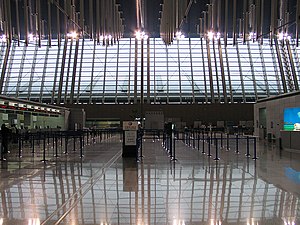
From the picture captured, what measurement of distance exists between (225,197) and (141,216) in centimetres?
230

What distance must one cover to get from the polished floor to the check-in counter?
21.3ft

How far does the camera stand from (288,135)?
2053 cm

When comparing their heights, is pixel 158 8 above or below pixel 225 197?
above

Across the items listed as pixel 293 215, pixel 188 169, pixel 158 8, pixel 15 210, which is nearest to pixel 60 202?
pixel 15 210

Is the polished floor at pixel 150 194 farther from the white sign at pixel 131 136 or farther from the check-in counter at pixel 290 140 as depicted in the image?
the check-in counter at pixel 290 140

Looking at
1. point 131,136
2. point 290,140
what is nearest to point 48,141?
point 131,136

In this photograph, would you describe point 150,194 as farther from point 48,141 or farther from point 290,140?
point 48,141

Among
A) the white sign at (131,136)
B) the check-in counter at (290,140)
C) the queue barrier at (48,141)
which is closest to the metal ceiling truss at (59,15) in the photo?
the queue barrier at (48,141)

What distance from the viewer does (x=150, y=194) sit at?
8.22 metres

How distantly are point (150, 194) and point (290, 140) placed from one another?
14.2m

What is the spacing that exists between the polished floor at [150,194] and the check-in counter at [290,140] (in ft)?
21.3

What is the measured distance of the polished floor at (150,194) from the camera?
6.27 m

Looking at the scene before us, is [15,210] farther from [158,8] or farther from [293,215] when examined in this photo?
[158,8]

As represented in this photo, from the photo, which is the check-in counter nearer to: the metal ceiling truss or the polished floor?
the polished floor
